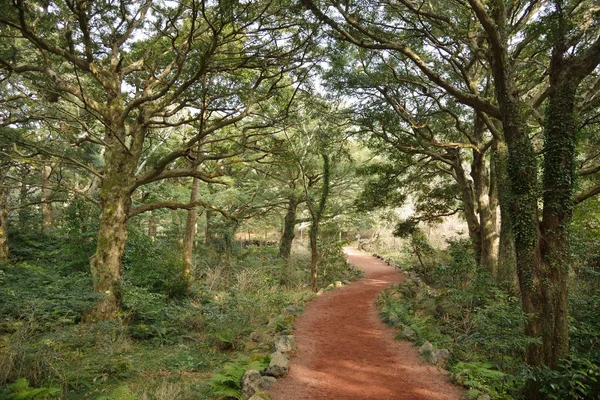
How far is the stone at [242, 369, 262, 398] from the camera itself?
489cm

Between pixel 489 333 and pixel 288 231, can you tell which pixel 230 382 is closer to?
pixel 489 333

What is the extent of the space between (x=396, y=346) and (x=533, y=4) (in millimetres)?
8961

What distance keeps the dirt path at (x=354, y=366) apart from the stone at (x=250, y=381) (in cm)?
34

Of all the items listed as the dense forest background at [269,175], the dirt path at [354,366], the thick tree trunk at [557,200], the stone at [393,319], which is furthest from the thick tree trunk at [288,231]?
the thick tree trunk at [557,200]

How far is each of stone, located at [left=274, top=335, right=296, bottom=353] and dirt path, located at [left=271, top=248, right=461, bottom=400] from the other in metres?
0.22

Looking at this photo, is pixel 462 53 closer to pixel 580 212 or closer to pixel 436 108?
pixel 436 108

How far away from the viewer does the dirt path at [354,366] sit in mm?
5293

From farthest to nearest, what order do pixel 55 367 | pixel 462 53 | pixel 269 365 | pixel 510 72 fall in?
pixel 462 53 → pixel 510 72 → pixel 269 365 → pixel 55 367

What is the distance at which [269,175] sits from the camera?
1091cm

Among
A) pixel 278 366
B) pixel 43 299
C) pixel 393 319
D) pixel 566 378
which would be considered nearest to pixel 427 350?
pixel 566 378

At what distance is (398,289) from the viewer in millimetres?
13695

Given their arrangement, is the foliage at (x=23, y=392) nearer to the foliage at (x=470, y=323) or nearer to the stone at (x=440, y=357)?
the foliage at (x=470, y=323)

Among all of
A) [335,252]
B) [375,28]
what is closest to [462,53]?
[375,28]

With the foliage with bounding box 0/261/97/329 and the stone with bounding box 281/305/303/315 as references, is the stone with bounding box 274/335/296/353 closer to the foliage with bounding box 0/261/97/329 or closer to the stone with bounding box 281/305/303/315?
the stone with bounding box 281/305/303/315
